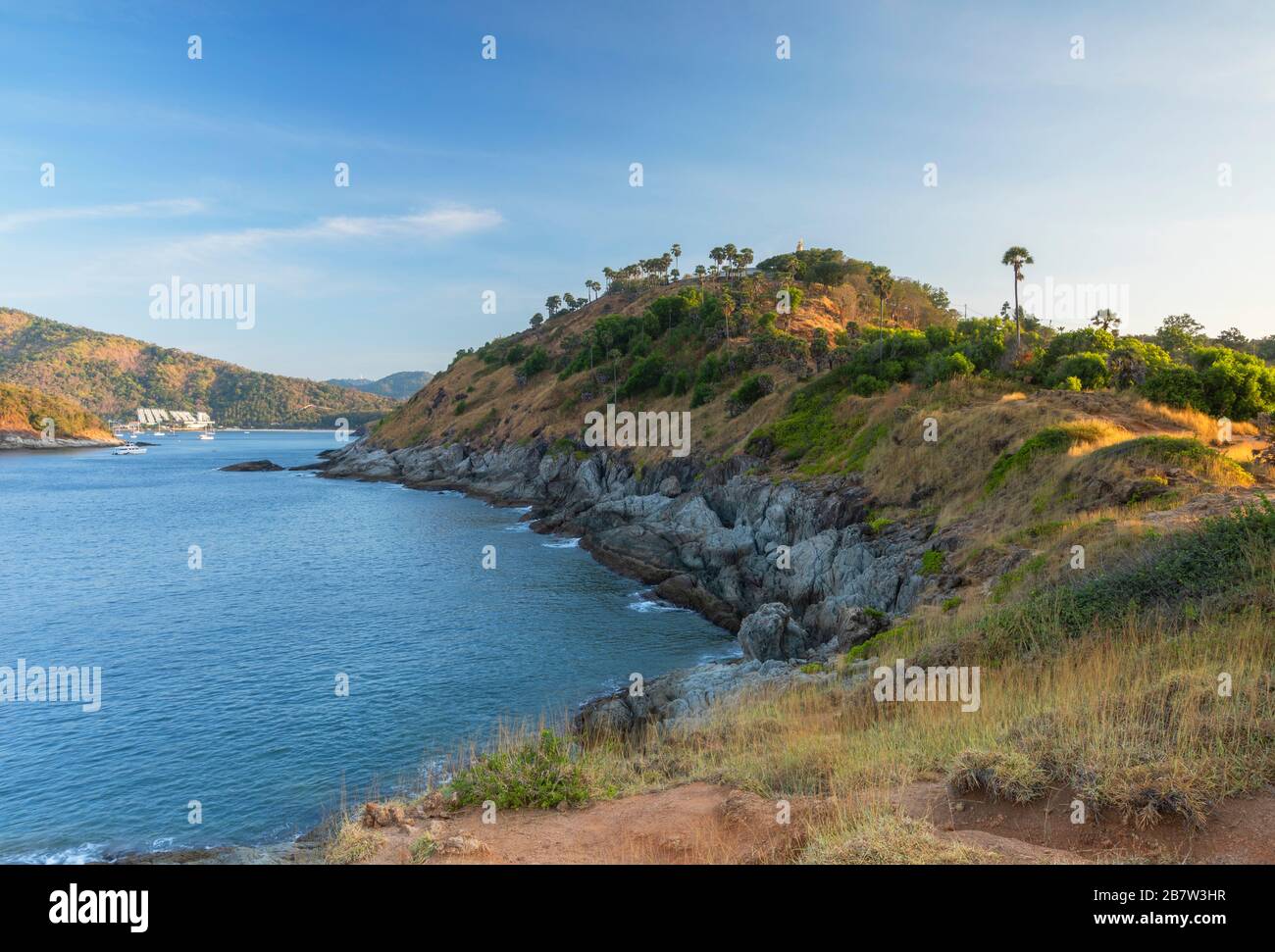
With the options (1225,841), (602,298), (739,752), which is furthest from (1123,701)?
(602,298)

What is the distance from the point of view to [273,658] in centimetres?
3206

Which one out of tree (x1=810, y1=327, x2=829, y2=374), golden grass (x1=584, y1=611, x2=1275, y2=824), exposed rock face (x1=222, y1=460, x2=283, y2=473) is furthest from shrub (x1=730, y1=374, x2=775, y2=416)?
exposed rock face (x1=222, y1=460, x2=283, y2=473)

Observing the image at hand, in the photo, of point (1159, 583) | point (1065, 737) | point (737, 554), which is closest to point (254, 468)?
point (737, 554)

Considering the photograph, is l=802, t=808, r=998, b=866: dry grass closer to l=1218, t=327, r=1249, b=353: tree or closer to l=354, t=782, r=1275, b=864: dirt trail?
l=354, t=782, r=1275, b=864: dirt trail

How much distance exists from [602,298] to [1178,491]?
140568mm

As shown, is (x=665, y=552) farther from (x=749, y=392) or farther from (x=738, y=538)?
(x=749, y=392)

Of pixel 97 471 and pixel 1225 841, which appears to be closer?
pixel 1225 841

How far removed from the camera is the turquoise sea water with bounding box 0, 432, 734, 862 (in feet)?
67.2

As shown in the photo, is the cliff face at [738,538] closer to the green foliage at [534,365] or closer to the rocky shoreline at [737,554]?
the rocky shoreline at [737,554]

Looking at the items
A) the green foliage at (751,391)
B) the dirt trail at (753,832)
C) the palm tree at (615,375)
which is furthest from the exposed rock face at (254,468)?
the dirt trail at (753,832)

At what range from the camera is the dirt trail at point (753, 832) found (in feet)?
22.2

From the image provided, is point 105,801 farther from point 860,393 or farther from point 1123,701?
point 860,393
